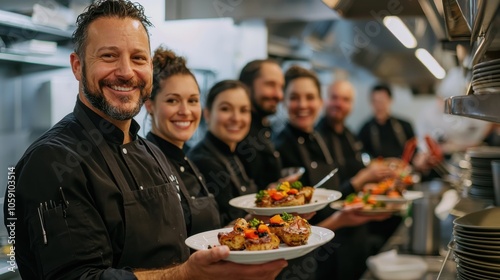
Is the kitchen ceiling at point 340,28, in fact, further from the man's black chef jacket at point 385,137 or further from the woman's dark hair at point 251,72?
the man's black chef jacket at point 385,137

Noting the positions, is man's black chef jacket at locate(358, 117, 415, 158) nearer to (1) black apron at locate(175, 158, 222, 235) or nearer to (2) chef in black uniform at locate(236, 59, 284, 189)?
(2) chef in black uniform at locate(236, 59, 284, 189)

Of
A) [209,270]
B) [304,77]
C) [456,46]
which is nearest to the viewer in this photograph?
[209,270]

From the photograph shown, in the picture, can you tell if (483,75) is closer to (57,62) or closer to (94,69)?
(94,69)

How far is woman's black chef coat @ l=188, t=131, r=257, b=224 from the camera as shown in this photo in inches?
88.1

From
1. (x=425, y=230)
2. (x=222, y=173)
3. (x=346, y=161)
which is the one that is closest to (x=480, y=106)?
(x=222, y=173)

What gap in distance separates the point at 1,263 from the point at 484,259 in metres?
1.65

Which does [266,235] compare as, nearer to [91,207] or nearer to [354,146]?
[91,207]

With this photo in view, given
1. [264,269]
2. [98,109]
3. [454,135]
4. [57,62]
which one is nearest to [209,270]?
[264,269]

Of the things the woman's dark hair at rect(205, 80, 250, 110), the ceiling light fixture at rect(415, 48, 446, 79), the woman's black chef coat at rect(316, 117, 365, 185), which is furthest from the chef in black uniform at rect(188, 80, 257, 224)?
the ceiling light fixture at rect(415, 48, 446, 79)

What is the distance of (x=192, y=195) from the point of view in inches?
76.2

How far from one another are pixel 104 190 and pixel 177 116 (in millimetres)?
625

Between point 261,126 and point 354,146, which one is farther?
point 354,146

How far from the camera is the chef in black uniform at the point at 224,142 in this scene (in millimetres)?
2273

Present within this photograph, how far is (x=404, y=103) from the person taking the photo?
33.2 ft
